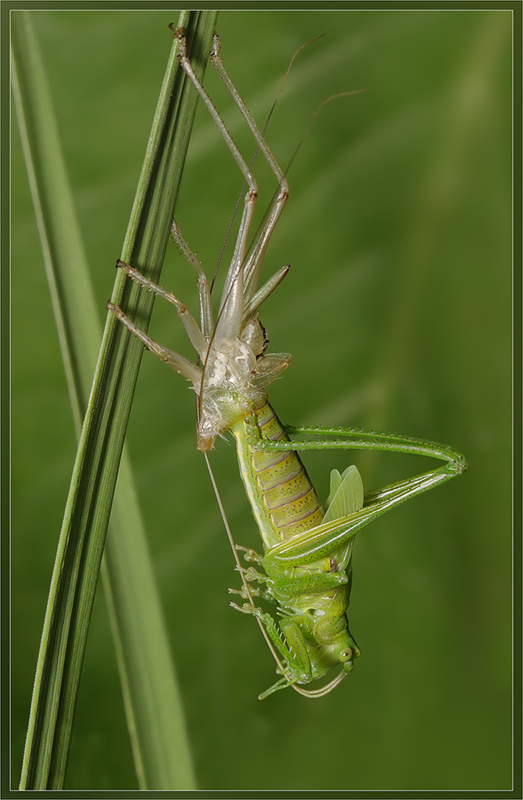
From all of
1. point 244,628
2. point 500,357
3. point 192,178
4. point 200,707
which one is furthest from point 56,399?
point 500,357

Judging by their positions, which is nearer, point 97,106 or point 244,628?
point 97,106

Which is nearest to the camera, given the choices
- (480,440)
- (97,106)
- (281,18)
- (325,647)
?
(325,647)

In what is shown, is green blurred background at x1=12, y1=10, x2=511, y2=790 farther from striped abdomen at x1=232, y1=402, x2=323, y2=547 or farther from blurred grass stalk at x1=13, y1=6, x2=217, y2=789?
blurred grass stalk at x1=13, y1=6, x2=217, y2=789

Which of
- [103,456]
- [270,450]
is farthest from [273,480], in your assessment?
[103,456]

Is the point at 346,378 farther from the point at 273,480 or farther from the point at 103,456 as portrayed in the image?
the point at 103,456

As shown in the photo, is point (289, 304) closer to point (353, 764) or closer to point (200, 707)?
point (200, 707)

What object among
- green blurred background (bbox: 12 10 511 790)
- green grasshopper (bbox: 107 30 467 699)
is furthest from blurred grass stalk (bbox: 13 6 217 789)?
green blurred background (bbox: 12 10 511 790)
